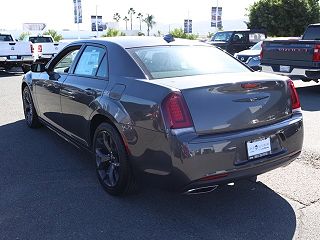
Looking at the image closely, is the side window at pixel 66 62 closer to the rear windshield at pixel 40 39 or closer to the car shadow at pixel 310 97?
the car shadow at pixel 310 97

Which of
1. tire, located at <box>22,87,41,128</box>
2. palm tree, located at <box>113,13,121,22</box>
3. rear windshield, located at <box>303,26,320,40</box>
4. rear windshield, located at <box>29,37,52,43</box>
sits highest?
palm tree, located at <box>113,13,121,22</box>

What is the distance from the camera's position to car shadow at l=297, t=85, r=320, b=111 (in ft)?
28.1

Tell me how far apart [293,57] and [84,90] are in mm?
7264

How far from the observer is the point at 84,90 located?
4.46 metres

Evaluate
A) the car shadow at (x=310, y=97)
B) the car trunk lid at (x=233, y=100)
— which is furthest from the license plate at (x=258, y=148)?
the car shadow at (x=310, y=97)

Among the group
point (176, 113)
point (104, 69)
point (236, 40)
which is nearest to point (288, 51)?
point (104, 69)

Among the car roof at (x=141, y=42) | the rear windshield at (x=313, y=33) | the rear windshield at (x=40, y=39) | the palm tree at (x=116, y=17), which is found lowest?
the rear windshield at (x=40, y=39)

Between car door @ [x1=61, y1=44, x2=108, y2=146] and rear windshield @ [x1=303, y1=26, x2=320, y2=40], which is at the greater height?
rear windshield @ [x1=303, y1=26, x2=320, y2=40]

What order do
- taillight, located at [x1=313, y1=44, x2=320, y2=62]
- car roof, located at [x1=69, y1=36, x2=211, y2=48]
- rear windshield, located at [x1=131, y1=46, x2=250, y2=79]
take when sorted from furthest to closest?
taillight, located at [x1=313, y1=44, x2=320, y2=62] < car roof, located at [x1=69, y1=36, x2=211, y2=48] < rear windshield, located at [x1=131, y1=46, x2=250, y2=79]

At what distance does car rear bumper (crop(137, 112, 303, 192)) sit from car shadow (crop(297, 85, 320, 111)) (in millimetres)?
5395

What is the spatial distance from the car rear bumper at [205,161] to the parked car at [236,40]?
1532 cm

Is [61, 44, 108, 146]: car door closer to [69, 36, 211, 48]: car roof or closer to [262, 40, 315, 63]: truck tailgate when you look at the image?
[69, 36, 211, 48]: car roof

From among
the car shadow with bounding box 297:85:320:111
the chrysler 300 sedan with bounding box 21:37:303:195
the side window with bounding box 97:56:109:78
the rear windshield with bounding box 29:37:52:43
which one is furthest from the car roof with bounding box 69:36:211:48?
the rear windshield with bounding box 29:37:52:43

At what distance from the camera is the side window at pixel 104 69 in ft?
13.9
